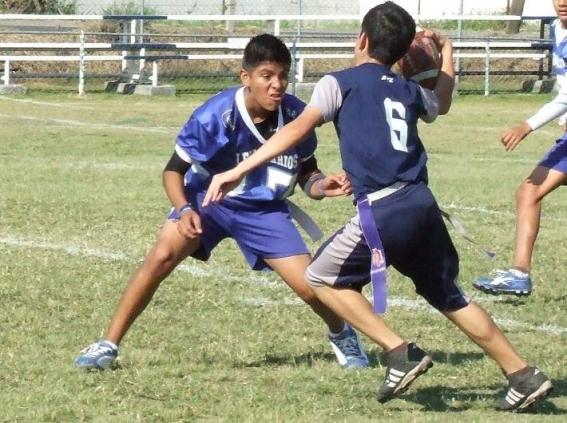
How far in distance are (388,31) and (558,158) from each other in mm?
2910

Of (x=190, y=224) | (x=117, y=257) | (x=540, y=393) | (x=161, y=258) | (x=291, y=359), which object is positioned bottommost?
(x=117, y=257)

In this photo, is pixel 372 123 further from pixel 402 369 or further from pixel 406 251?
pixel 402 369

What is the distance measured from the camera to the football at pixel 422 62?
5453 millimetres

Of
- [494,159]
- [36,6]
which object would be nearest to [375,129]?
[494,159]

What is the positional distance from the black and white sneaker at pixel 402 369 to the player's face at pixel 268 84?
1.20 m

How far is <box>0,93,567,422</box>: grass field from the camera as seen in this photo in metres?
5.39

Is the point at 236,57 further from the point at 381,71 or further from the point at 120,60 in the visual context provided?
the point at 381,71

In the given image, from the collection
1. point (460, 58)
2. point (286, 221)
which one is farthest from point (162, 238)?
point (460, 58)

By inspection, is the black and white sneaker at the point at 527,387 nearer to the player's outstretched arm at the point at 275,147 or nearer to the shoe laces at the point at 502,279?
the player's outstretched arm at the point at 275,147

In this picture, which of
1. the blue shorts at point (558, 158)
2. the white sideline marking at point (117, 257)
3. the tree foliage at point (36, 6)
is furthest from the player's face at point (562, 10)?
A: the tree foliage at point (36, 6)

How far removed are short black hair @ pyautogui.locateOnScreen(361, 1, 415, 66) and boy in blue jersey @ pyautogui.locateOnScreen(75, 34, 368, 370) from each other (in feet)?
2.13

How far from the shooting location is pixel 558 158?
304 inches

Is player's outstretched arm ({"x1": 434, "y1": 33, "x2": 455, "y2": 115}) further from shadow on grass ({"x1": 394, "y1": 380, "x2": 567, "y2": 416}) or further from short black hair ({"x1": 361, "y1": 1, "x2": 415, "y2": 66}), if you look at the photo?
shadow on grass ({"x1": 394, "y1": 380, "x2": 567, "y2": 416})

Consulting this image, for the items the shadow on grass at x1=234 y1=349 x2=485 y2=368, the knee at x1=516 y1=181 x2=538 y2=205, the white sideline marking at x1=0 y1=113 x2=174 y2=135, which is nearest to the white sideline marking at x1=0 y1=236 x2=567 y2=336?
the knee at x1=516 y1=181 x2=538 y2=205
